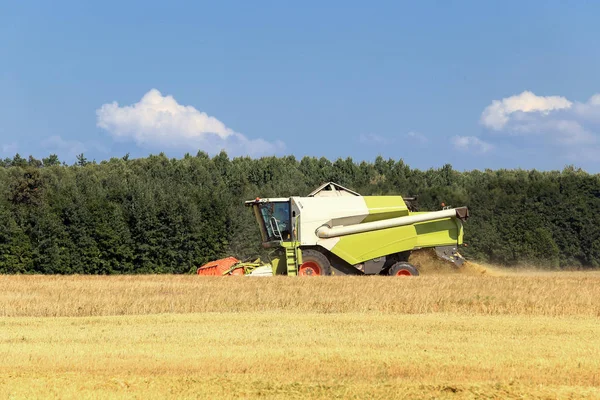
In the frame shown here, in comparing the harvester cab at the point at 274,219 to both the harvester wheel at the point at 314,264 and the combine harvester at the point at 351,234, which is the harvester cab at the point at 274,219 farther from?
the harvester wheel at the point at 314,264

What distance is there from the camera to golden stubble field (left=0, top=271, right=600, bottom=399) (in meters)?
9.38

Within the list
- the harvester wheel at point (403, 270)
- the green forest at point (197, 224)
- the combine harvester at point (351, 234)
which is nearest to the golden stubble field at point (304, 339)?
the harvester wheel at point (403, 270)

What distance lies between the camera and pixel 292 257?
86.6 feet

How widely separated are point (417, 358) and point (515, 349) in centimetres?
182

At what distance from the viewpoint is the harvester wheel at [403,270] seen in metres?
26.3

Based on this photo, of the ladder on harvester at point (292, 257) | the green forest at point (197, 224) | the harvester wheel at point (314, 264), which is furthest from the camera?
the green forest at point (197, 224)

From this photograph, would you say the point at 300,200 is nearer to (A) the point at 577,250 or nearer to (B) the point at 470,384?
(B) the point at 470,384

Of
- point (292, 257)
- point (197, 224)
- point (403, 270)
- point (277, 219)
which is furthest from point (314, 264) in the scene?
point (197, 224)

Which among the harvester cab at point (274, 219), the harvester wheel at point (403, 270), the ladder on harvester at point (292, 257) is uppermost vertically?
the harvester cab at point (274, 219)

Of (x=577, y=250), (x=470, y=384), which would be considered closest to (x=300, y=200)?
(x=470, y=384)

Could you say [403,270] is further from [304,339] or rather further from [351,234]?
[304,339]

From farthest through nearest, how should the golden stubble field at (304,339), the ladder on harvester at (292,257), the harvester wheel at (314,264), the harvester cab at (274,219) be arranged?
the harvester cab at (274,219) → the harvester wheel at (314,264) → the ladder on harvester at (292,257) → the golden stubble field at (304,339)

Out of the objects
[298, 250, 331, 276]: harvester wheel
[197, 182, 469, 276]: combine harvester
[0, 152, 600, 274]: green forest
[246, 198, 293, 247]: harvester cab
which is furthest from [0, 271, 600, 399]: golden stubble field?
[0, 152, 600, 274]: green forest

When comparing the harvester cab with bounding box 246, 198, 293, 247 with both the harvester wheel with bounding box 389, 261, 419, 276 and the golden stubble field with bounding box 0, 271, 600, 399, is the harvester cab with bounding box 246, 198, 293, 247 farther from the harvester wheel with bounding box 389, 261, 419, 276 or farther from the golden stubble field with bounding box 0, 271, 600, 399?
the golden stubble field with bounding box 0, 271, 600, 399
